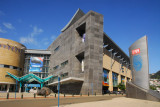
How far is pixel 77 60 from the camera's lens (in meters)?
51.5

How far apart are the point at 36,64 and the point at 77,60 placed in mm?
35608

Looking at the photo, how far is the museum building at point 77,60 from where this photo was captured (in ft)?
142

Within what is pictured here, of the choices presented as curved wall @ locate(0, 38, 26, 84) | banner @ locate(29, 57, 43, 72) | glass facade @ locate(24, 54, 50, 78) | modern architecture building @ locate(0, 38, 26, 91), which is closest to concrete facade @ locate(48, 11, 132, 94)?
banner @ locate(29, 57, 43, 72)

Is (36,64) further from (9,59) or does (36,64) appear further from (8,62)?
(8,62)

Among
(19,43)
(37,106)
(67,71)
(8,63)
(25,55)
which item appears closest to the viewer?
(37,106)

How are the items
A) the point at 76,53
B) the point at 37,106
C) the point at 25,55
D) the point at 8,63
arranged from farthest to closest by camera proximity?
1. the point at 25,55
2. the point at 8,63
3. the point at 76,53
4. the point at 37,106

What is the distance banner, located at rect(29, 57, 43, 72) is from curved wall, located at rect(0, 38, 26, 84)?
32.8 feet

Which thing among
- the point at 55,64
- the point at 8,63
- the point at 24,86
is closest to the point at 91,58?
the point at 55,64

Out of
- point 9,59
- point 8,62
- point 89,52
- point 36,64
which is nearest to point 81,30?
point 89,52

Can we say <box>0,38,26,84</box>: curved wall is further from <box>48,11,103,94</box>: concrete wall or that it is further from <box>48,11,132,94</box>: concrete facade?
<box>48,11,103,94</box>: concrete wall

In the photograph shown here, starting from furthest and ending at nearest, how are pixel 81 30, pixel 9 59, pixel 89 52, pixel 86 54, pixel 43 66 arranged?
pixel 43 66 < pixel 9 59 < pixel 81 30 < pixel 86 54 < pixel 89 52

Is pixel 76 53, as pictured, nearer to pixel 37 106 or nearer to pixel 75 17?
pixel 75 17

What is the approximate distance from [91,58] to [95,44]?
4.65 meters

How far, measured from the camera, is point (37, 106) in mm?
16266
